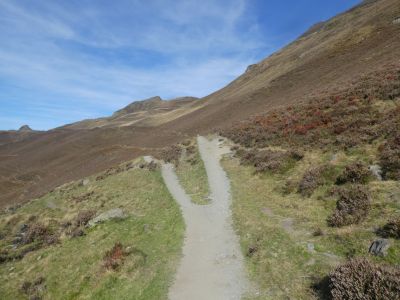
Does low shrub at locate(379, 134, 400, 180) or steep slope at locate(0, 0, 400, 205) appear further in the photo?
steep slope at locate(0, 0, 400, 205)

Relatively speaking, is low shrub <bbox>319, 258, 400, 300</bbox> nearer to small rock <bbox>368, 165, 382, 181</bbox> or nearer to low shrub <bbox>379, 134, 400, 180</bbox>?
low shrub <bbox>379, 134, 400, 180</bbox>

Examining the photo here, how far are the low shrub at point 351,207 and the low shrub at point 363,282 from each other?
3487 mm

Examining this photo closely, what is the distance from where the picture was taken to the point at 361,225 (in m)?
11.1

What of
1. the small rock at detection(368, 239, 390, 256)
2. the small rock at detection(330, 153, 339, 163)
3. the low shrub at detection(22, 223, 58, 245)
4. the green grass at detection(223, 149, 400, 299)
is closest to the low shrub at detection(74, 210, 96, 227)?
the low shrub at detection(22, 223, 58, 245)

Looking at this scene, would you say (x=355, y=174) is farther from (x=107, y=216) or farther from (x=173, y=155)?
(x=173, y=155)

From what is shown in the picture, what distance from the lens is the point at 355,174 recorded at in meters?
15.1

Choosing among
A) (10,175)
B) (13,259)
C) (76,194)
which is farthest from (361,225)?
(10,175)

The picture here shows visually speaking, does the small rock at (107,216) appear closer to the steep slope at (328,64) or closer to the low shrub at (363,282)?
the low shrub at (363,282)

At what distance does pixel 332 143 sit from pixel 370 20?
52432 mm

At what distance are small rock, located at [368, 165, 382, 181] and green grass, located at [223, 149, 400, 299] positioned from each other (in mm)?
754

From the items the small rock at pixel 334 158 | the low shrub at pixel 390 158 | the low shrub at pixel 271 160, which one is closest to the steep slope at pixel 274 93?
the low shrub at pixel 271 160

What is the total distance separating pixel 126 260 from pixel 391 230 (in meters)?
10.3

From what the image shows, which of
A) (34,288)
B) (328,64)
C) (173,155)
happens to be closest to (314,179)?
(34,288)

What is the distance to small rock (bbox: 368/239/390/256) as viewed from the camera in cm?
915
